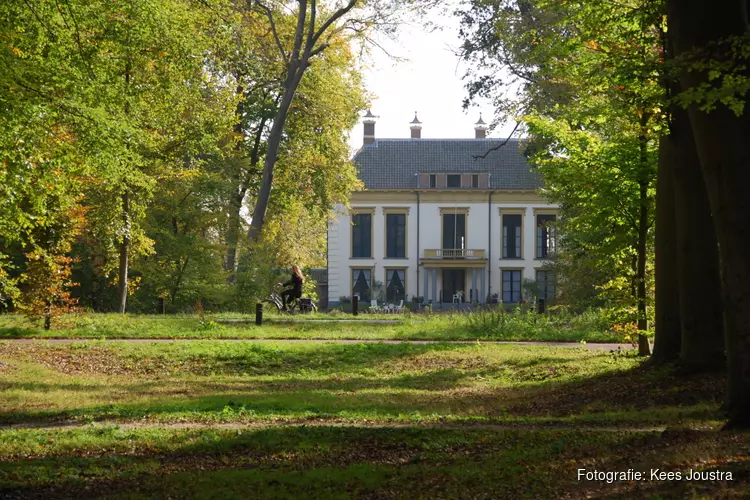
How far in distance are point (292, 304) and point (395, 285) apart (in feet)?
102

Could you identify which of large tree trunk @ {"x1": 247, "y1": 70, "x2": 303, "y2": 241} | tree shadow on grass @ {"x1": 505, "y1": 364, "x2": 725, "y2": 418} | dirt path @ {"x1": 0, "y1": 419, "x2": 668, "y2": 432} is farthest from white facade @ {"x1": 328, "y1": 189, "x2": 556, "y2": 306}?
dirt path @ {"x1": 0, "y1": 419, "x2": 668, "y2": 432}

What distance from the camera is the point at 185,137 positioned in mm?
32062

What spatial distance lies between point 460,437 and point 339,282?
52.8 metres

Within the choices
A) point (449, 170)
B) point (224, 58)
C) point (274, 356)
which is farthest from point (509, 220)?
point (274, 356)

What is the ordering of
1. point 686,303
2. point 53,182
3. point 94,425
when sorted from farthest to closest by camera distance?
point 53,182 → point 686,303 → point 94,425

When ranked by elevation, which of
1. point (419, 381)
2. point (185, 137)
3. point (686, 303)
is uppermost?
point (185, 137)

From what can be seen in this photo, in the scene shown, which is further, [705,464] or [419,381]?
[419,381]

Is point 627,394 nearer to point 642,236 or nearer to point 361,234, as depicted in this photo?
point 642,236

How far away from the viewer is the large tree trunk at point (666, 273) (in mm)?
16016

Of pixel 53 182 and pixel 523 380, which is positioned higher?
pixel 53 182

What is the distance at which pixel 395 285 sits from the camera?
63.1 meters

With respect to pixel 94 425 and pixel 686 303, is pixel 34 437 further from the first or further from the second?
pixel 686 303

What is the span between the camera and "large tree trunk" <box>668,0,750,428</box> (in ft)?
32.0

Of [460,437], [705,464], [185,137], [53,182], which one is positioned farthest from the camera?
[185,137]
